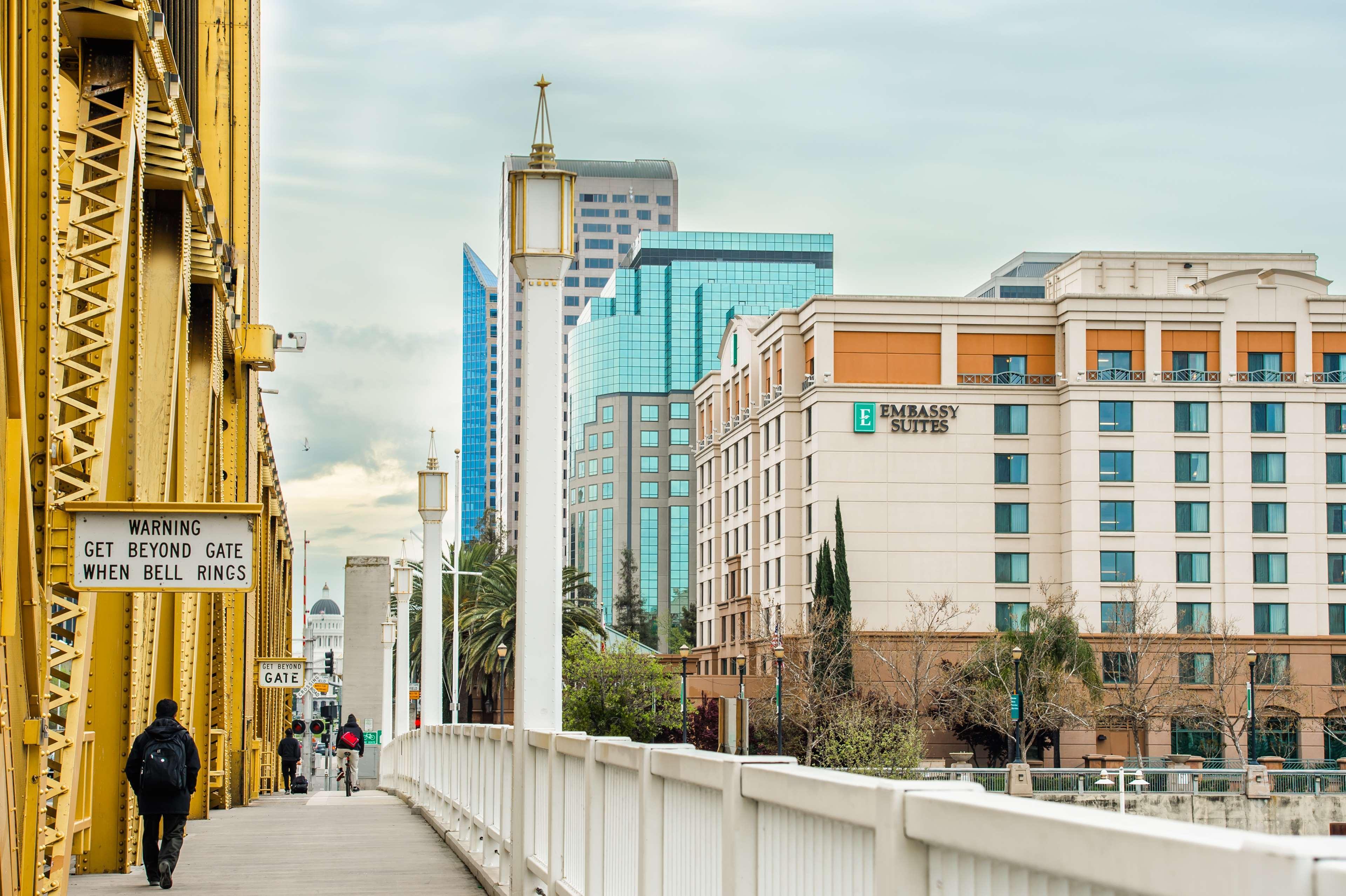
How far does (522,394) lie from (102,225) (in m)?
3.52

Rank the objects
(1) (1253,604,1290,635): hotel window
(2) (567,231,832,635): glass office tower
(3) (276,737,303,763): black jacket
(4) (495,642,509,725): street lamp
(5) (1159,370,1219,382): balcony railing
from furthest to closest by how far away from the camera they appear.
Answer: (2) (567,231,832,635): glass office tower < (5) (1159,370,1219,382): balcony railing < (1) (1253,604,1290,635): hotel window < (4) (495,642,509,725): street lamp < (3) (276,737,303,763): black jacket

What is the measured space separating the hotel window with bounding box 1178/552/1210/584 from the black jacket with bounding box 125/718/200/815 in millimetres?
77988

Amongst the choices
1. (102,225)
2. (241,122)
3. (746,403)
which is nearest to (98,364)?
(102,225)

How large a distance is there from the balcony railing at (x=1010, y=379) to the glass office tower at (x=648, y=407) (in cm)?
8219

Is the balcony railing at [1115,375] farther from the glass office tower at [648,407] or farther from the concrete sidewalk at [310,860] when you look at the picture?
the glass office tower at [648,407]

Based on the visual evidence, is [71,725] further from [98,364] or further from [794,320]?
[794,320]

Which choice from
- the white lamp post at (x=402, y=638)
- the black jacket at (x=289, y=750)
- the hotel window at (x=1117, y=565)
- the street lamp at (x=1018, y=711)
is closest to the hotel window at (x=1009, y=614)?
the hotel window at (x=1117, y=565)

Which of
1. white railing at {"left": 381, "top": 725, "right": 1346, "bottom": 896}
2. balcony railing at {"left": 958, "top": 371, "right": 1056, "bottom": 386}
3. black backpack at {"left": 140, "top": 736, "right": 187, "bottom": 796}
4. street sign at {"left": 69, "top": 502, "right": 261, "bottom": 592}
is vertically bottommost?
black backpack at {"left": 140, "top": 736, "right": 187, "bottom": 796}

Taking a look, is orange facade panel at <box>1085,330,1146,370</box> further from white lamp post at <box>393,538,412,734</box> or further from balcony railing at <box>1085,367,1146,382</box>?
white lamp post at <box>393,538,412,734</box>

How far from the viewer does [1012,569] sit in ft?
286

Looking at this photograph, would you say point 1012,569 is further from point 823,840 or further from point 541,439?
point 823,840

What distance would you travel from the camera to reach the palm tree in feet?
259

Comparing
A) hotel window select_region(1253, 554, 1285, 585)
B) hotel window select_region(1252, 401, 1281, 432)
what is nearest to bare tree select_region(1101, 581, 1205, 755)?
hotel window select_region(1253, 554, 1285, 585)

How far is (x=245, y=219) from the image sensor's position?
30453 mm
